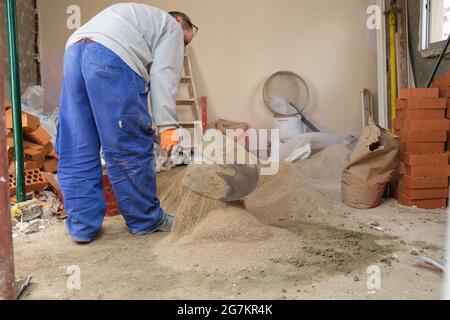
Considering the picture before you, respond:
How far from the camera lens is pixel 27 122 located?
330cm

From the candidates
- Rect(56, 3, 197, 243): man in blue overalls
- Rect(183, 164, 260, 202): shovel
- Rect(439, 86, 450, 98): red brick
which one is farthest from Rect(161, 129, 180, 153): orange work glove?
Rect(439, 86, 450, 98): red brick

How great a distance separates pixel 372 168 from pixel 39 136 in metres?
2.47

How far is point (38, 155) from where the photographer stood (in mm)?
3328

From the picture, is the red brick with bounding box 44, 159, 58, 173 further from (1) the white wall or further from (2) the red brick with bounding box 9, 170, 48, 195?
(1) the white wall

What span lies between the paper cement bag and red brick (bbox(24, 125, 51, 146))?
2.29 metres

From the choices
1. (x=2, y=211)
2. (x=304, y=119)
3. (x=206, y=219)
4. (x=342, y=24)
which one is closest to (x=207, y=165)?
(x=206, y=219)

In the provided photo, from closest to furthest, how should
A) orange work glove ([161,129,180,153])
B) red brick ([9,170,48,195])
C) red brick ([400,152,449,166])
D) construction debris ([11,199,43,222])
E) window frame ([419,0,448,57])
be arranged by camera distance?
orange work glove ([161,129,180,153]) → construction debris ([11,199,43,222]) → red brick ([400,152,449,166]) → red brick ([9,170,48,195]) → window frame ([419,0,448,57])

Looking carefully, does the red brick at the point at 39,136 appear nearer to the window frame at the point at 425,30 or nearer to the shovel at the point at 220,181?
the shovel at the point at 220,181

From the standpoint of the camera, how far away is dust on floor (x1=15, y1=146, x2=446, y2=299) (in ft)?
5.20

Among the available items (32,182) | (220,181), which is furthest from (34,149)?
(220,181)

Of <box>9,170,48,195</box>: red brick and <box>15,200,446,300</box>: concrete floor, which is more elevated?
<box>9,170,48,195</box>: red brick

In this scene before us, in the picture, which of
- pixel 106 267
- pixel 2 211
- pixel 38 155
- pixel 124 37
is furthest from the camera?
pixel 38 155

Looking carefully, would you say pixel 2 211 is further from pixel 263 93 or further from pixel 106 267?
pixel 263 93
